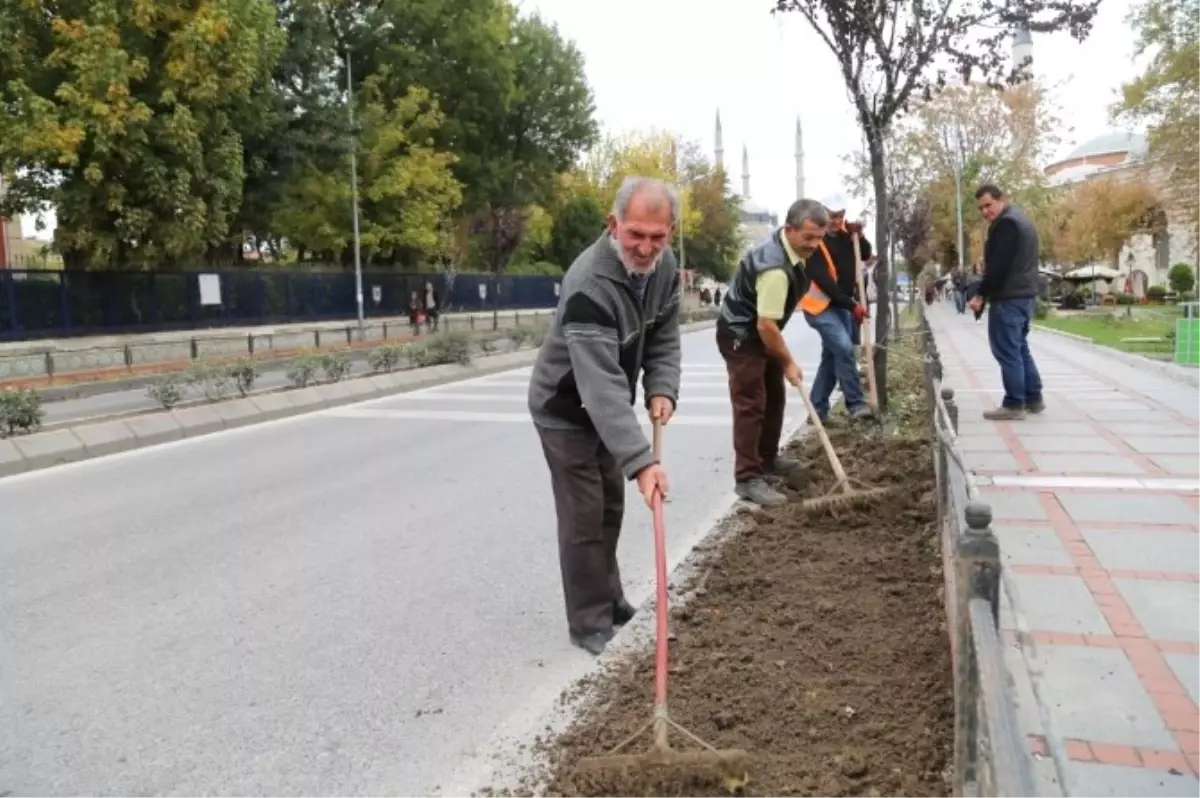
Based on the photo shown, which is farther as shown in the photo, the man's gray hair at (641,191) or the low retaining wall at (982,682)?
the man's gray hair at (641,191)

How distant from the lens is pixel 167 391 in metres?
11.2

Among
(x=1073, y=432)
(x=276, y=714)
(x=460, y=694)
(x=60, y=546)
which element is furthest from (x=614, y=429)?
(x=1073, y=432)

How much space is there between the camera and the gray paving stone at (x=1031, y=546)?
174 inches

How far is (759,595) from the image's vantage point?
4.23 m

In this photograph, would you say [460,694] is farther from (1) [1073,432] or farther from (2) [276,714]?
(1) [1073,432]

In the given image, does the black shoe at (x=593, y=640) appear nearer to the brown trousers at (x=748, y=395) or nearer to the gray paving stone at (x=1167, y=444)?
the brown trousers at (x=748, y=395)

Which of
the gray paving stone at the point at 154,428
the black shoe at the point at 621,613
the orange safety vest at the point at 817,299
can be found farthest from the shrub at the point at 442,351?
the black shoe at the point at 621,613

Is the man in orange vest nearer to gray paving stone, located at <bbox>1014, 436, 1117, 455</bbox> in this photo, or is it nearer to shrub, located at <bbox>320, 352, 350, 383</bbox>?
gray paving stone, located at <bbox>1014, 436, 1117, 455</bbox>

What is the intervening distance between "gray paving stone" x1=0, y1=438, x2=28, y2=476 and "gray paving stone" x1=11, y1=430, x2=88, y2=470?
1.6 inches

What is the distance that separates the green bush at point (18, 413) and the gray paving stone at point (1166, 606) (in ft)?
30.4

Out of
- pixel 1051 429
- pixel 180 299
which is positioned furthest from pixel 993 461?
pixel 180 299

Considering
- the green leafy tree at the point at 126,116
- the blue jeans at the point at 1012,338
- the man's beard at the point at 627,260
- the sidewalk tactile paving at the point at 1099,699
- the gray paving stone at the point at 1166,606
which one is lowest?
the sidewalk tactile paving at the point at 1099,699

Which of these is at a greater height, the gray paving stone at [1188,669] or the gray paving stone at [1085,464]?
the gray paving stone at [1085,464]

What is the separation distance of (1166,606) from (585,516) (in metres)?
2.29
